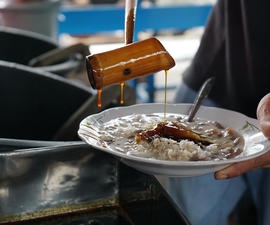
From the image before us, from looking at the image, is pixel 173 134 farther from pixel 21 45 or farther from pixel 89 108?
pixel 21 45

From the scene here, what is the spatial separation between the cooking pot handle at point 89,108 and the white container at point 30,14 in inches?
49.7

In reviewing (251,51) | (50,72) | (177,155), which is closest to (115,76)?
(177,155)

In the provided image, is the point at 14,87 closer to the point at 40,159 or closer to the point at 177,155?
the point at 40,159

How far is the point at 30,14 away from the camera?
7.91 feet

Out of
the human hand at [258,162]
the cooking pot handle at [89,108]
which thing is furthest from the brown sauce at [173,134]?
the cooking pot handle at [89,108]

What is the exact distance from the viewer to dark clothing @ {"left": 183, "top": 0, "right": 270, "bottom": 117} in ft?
4.66

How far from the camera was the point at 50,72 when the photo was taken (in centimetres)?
168

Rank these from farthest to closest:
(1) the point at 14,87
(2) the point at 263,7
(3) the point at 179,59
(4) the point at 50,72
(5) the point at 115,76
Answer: (3) the point at 179,59
(4) the point at 50,72
(1) the point at 14,87
(2) the point at 263,7
(5) the point at 115,76

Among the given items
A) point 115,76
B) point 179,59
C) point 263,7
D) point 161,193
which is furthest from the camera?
point 179,59

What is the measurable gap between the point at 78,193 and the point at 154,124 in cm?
29

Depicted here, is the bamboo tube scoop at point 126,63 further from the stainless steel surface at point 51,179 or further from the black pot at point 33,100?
the black pot at point 33,100

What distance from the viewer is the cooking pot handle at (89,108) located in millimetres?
1341

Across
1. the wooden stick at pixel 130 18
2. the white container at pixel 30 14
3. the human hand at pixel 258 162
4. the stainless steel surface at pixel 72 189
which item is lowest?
the stainless steel surface at pixel 72 189

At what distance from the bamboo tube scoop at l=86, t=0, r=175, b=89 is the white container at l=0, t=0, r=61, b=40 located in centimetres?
178
